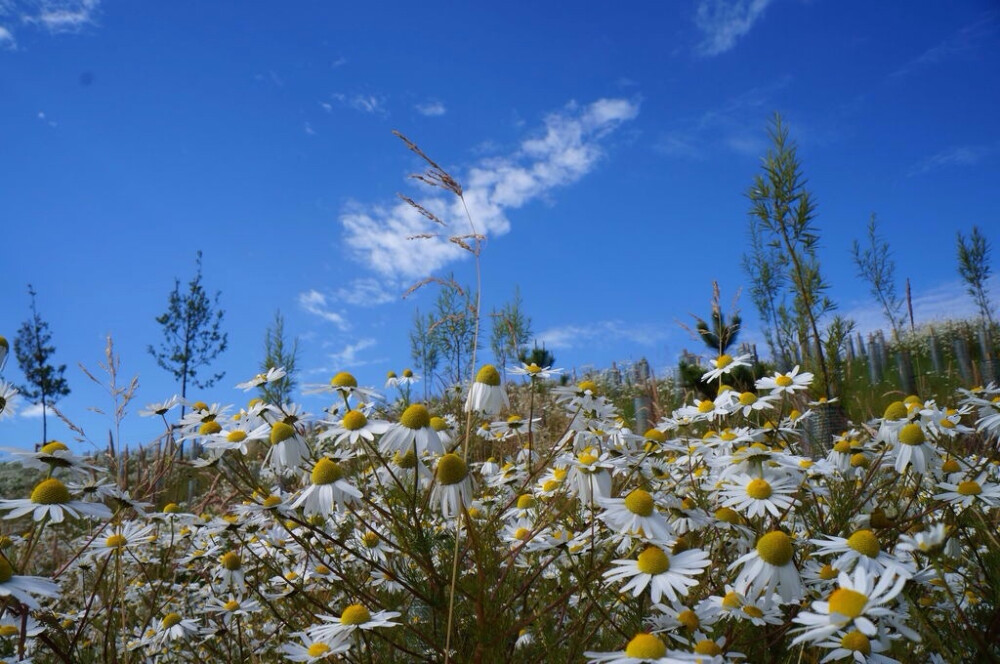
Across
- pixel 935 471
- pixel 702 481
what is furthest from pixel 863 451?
pixel 702 481

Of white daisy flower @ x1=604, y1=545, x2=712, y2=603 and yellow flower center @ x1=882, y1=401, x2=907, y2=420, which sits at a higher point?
yellow flower center @ x1=882, y1=401, x2=907, y2=420

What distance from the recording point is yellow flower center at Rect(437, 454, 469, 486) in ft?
6.31

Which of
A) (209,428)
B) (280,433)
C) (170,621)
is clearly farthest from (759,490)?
(170,621)

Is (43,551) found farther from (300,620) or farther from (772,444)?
(772,444)

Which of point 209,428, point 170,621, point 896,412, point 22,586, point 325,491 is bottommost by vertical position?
point 170,621

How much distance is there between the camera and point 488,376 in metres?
2.34

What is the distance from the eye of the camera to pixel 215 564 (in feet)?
14.0

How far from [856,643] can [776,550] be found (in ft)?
0.90

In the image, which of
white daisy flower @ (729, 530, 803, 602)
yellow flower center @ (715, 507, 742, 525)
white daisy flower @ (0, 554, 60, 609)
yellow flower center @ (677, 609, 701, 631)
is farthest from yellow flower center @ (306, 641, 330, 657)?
yellow flower center @ (715, 507, 742, 525)

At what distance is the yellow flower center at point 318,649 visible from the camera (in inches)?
75.0

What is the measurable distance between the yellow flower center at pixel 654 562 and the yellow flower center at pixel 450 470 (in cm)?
57

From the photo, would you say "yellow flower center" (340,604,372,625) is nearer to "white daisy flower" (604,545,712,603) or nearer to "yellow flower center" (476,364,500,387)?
"white daisy flower" (604,545,712,603)

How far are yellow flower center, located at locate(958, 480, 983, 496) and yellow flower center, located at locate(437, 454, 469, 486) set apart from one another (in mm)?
1983

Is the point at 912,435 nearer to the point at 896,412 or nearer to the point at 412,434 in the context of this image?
the point at 896,412
